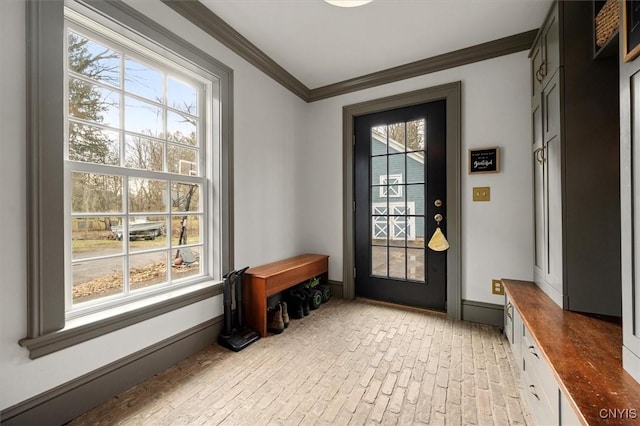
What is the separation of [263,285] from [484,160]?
94.3 inches

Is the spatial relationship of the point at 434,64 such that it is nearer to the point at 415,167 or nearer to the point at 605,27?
the point at 415,167

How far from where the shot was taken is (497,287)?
2.57m

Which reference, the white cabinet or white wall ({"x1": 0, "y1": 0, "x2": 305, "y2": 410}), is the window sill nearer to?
white wall ({"x1": 0, "y1": 0, "x2": 305, "y2": 410})

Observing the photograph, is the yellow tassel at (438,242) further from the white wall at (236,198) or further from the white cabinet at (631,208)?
the white cabinet at (631,208)

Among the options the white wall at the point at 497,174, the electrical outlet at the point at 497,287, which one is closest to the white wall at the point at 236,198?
the white wall at the point at 497,174

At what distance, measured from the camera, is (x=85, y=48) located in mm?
1650

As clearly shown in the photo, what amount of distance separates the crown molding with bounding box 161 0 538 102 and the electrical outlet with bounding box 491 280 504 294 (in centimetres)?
215

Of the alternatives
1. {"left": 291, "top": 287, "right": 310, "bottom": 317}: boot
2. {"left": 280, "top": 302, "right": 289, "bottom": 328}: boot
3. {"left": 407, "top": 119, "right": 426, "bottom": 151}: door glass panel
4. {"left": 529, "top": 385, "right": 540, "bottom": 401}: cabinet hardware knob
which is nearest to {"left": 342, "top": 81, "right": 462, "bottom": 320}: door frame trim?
{"left": 407, "top": 119, "right": 426, "bottom": 151}: door glass panel

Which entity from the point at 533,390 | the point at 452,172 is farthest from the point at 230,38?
the point at 533,390

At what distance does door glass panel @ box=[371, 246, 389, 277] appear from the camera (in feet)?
10.5

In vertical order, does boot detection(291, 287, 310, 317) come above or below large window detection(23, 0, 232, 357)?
below

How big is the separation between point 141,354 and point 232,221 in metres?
1.16

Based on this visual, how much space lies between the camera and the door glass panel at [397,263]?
3072 millimetres

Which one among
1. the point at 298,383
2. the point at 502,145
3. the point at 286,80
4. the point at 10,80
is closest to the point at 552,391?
the point at 298,383
